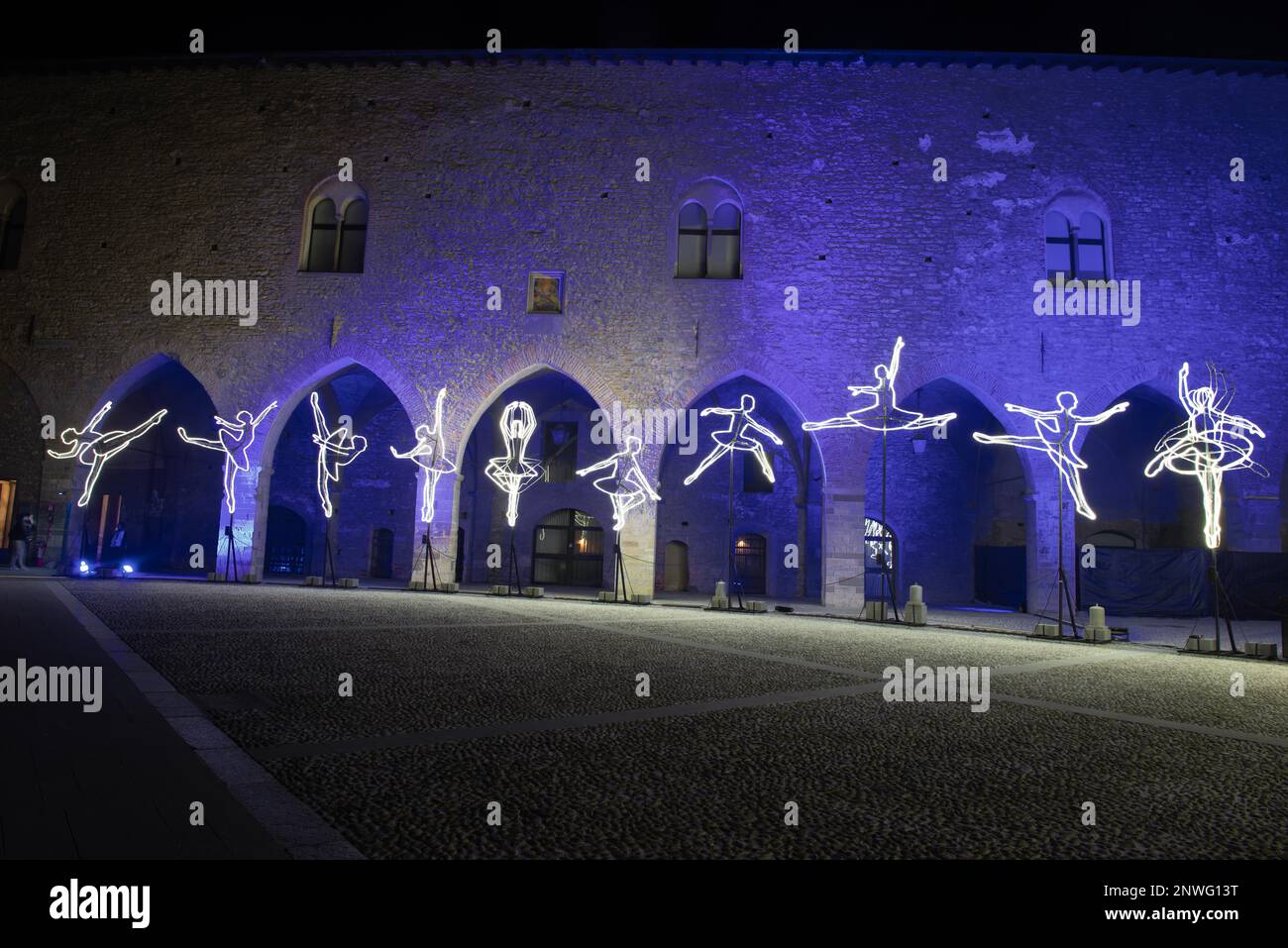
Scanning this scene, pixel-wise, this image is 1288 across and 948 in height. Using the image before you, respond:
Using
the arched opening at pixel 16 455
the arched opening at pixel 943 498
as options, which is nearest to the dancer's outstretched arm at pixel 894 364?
the arched opening at pixel 943 498

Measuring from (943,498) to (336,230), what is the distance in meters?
17.3

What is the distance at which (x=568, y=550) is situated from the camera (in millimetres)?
22359

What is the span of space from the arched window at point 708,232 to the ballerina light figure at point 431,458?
20.9 feet

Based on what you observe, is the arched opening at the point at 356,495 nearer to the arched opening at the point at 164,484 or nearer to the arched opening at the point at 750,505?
the arched opening at the point at 164,484

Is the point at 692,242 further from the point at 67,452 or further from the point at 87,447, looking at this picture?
the point at 67,452

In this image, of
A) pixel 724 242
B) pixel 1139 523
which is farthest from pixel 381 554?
pixel 1139 523

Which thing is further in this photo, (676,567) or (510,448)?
(676,567)

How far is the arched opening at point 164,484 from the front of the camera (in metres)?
→ 21.3

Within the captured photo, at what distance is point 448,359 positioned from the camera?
55.4 ft

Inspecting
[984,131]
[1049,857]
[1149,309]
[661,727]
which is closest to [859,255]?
[984,131]

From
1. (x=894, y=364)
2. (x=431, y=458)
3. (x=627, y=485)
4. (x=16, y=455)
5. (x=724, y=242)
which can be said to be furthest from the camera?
(x=16, y=455)

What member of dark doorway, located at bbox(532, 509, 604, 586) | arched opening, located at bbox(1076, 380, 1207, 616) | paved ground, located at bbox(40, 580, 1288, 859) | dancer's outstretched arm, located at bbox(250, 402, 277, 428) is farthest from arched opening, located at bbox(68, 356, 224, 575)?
arched opening, located at bbox(1076, 380, 1207, 616)

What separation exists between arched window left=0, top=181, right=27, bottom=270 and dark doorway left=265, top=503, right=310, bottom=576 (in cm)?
860
